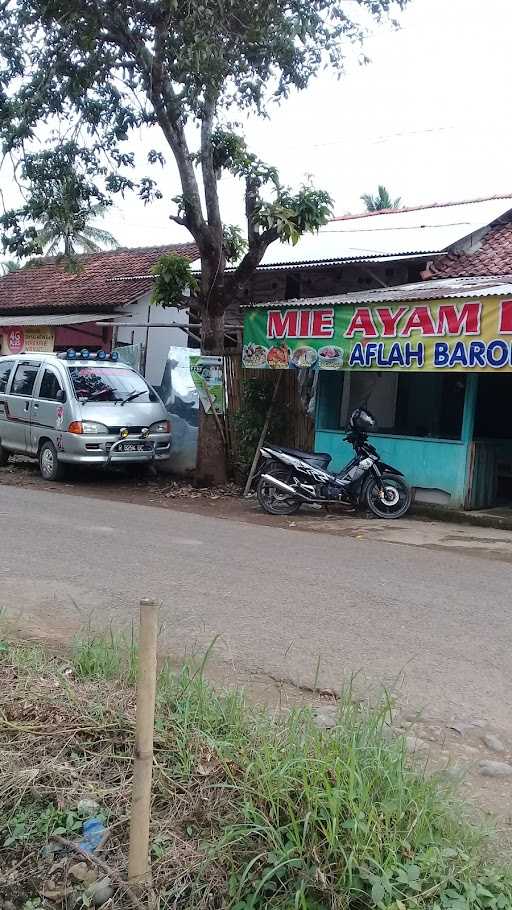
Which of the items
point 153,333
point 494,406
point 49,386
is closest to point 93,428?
point 49,386

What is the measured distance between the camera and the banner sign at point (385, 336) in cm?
1035

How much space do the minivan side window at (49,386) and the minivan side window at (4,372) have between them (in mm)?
1382

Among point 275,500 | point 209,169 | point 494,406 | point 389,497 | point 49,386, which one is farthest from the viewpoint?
point 49,386

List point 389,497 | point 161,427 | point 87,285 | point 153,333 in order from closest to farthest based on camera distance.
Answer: point 389,497 < point 161,427 < point 153,333 < point 87,285

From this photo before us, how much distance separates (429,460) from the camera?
11.9m

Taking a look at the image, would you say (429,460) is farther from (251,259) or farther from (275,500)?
(251,259)

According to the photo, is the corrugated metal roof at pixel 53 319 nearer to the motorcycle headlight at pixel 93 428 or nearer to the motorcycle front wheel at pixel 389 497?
the motorcycle headlight at pixel 93 428

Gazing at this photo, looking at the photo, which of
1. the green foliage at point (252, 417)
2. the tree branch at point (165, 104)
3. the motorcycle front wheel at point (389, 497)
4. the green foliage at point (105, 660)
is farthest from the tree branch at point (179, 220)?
the green foliage at point (105, 660)

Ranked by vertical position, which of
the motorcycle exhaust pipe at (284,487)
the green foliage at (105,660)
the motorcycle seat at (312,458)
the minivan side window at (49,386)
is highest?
the minivan side window at (49,386)

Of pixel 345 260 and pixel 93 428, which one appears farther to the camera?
pixel 345 260

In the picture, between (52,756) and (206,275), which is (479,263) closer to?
(206,275)

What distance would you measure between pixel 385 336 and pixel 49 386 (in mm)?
5788

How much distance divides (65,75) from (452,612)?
10.4 m

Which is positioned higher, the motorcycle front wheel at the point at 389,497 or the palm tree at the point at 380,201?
the palm tree at the point at 380,201
